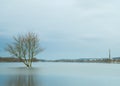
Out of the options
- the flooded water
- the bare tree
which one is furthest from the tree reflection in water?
the bare tree

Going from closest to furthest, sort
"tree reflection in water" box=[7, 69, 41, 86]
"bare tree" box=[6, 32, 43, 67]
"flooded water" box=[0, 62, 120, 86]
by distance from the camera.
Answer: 1. "tree reflection in water" box=[7, 69, 41, 86]
2. "flooded water" box=[0, 62, 120, 86]
3. "bare tree" box=[6, 32, 43, 67]

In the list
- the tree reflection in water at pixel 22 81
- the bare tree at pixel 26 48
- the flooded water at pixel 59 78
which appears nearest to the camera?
the tree reflection in water at pixel 22 81

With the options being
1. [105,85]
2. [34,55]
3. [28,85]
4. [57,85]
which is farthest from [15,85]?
[34,55]

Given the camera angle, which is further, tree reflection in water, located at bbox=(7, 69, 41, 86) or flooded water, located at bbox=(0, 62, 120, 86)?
flooded water, located at bbox=(0, 62, 120, 86)

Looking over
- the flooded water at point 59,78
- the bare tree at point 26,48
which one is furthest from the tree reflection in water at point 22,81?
the bare tree at point 26,48

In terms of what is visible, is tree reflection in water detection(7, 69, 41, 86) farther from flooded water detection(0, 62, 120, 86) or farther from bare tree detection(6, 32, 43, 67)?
bare tree detection(6, 32, 43, 67)

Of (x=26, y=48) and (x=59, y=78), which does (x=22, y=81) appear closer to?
(x=59, y=78)

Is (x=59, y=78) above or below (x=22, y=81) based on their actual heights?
below

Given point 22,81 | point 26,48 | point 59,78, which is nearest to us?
point 22,81

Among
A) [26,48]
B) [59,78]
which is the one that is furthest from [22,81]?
[26,48]

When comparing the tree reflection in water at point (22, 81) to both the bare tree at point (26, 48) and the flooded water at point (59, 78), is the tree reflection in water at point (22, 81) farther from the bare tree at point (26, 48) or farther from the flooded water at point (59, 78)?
the bare tree at point (26, 48)

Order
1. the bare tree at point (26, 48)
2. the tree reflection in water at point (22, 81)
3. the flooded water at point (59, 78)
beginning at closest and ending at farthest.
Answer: the tree reflection in water at point (22, 81) → the flooded water at point (59, 78) → the bare tree at point (26, 48)

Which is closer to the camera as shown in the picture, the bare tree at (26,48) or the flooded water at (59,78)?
the flooded water at (59,78)

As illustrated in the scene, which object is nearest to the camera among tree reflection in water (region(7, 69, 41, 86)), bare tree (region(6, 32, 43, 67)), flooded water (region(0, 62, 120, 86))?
tree reflection in water (region(7, 69, 41, 86))
